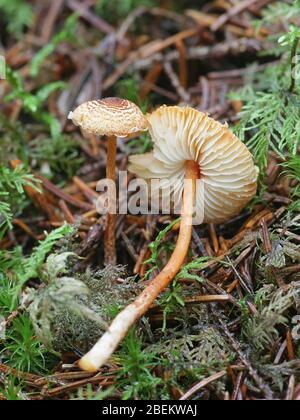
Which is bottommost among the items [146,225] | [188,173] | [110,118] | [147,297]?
[147,297]

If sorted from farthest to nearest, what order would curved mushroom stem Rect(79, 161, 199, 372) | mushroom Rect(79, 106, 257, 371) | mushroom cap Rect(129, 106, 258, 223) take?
Answer: mushroom cap Rect(129, 106, 258, 223)
mushroom Rect(79, 106, 257, 371)
curved mushroom stem Rect(79, 161, 199, 372)

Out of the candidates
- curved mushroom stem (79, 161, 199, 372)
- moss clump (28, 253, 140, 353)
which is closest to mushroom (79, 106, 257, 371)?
curved mushroom stem (79, 161, 199, 372)

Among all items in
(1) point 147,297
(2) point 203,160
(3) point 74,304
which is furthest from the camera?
(2) point 203,160

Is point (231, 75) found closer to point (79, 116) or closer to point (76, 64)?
point (76, 64)

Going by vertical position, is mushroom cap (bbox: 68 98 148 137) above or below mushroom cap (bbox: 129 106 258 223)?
above

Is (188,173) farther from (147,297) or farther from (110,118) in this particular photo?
(147,297)

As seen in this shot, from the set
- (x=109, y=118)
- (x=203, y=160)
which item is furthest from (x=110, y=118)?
(x=203, y=160)

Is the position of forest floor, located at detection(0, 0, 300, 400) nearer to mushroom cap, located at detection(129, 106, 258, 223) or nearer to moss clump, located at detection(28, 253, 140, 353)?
moss clump, located at detection(28, 253, 140, 353)
